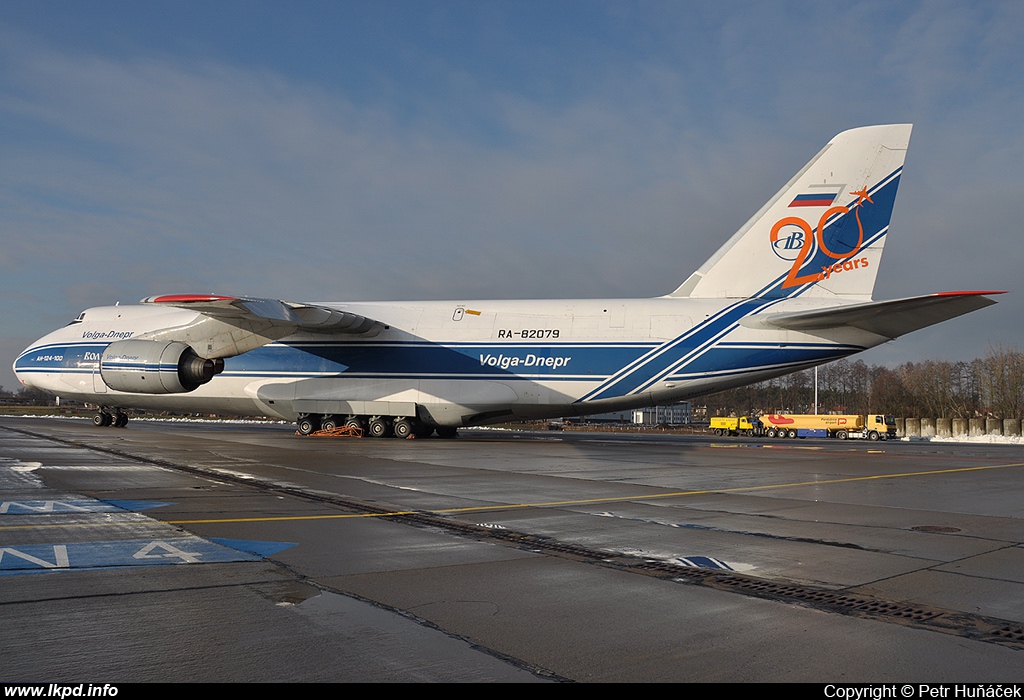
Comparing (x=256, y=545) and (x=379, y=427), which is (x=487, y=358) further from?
(x=256, y=545)

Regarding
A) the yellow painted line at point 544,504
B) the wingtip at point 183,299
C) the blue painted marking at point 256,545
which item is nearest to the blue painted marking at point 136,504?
the yellow painted line at point 544,504

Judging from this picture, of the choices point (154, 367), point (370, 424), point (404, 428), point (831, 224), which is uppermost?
point (831, 224)

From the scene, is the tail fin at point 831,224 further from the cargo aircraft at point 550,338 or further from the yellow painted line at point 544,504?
the yellow painted line at point 544,504

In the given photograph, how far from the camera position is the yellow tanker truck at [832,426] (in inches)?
1999

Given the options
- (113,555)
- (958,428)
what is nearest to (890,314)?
(113,555)

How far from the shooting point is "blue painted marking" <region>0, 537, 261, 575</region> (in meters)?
5.92

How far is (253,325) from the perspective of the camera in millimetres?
25078

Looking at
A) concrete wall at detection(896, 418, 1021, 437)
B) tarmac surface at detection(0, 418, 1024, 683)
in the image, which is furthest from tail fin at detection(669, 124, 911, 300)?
concrete wall at detection(896, 418, 1021, 437)

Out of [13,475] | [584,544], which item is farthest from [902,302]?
[13,475]

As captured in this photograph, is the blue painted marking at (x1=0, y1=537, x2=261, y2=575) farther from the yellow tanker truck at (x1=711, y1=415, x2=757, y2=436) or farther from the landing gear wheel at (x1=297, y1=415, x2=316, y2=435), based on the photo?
the yellow tanker truck at (x1=711, y1=415, x2=757, y2=436)

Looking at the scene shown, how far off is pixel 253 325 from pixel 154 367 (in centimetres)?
328

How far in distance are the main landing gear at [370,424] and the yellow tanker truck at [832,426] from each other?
3518cm
